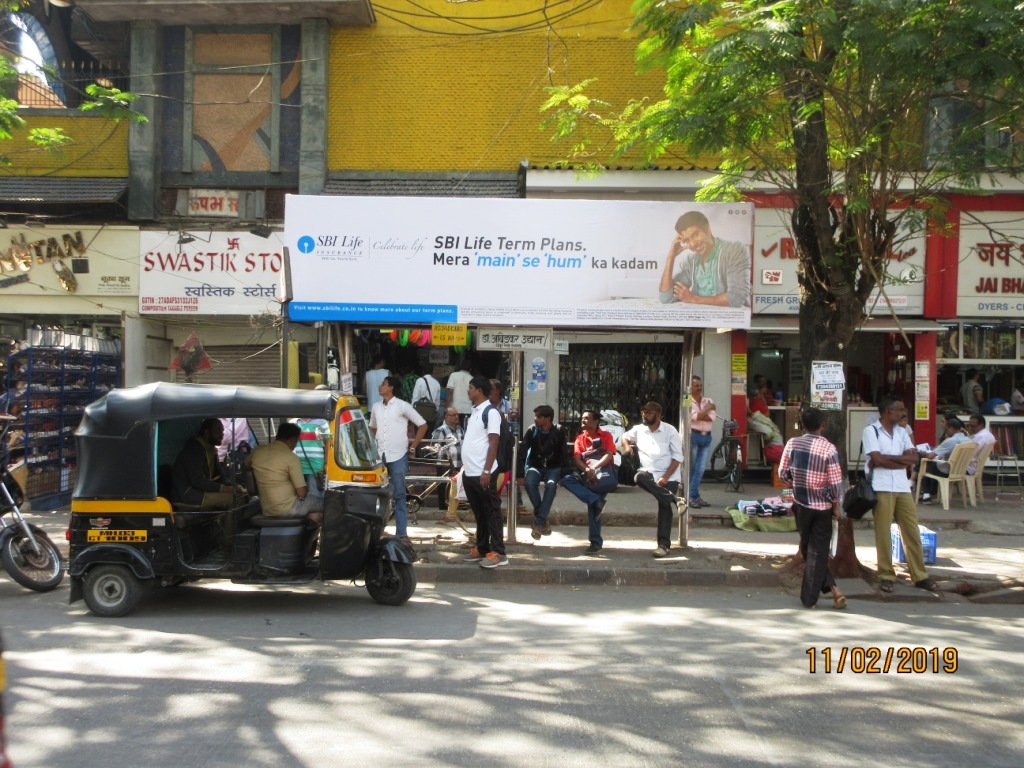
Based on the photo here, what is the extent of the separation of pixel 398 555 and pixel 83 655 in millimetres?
2558

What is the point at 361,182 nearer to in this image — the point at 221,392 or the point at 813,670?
the point at 221,392

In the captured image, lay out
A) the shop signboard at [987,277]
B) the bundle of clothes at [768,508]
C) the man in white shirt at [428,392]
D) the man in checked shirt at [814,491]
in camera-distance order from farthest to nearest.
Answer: the shop signboard at [987,277] < the man in white shirt at [428,392] < the bundle of clothes at [768,508] < the man in checked shirt at [814,491]

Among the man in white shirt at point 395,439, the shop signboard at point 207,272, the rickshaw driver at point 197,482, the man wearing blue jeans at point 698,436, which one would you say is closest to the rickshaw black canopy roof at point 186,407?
the rickshaw driver at point 197,482

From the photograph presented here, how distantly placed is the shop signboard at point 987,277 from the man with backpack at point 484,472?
32.6ft

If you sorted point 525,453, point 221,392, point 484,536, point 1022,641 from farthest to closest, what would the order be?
point 525,453, point 484,536, point 221,392, point 1022,641

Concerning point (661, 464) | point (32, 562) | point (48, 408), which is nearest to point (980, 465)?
point (661, 464)

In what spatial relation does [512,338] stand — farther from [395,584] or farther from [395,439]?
[395,584]

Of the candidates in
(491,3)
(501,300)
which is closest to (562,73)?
(491,3)

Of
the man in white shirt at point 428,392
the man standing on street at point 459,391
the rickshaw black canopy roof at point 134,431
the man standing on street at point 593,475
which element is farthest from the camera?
the man standing on street at point 459,391

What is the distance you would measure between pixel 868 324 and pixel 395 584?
10.3 m

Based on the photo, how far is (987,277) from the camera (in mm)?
15531

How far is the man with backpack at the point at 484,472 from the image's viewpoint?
31.2 feet

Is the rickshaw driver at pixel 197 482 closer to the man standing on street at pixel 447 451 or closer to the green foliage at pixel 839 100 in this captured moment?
the man standing on street at pixel 447 451

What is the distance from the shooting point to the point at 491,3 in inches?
640
